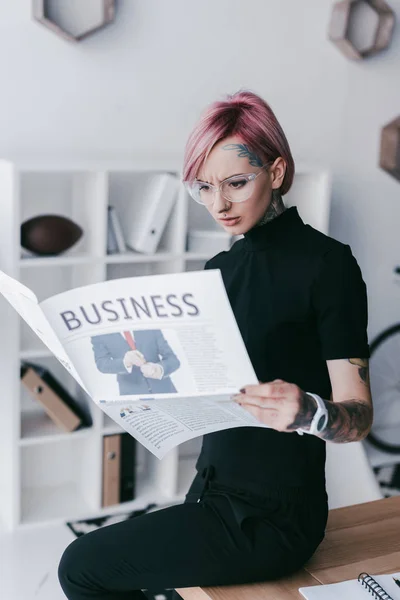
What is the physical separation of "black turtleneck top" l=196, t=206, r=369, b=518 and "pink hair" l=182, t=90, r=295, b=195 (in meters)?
0.14

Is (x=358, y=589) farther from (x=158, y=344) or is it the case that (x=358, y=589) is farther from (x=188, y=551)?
(x=158, y=344)

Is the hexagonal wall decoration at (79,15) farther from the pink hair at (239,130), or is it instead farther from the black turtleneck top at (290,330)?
the black turtleneck top at (290,330)

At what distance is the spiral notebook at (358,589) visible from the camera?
1443mm

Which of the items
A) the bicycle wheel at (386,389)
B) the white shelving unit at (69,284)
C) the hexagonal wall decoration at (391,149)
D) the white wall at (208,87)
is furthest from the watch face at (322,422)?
the bicycle wheel at (386,389)

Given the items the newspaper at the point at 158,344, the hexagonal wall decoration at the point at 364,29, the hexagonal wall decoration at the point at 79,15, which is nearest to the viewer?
the newspaper at the point at 158,344

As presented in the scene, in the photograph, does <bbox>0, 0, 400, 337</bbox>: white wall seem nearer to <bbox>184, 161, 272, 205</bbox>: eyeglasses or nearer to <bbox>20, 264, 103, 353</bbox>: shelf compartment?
<bbox>20, 264, 103, 353</bbox>: shelf compartment

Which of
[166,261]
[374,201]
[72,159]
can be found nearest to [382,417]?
[374,201]

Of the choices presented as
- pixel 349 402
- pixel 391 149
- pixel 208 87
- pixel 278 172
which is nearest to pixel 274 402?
pixel 349 402

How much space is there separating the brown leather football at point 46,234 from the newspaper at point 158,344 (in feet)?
4.78

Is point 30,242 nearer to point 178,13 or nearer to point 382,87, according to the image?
point 178,13

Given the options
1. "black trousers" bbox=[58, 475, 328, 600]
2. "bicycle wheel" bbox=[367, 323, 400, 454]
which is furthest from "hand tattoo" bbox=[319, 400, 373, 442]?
"bicycle wheel" bbox=[367, 323, 400, 454]

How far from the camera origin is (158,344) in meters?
1.28

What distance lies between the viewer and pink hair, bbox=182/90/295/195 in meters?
1.52

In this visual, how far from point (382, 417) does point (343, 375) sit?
105 inches
